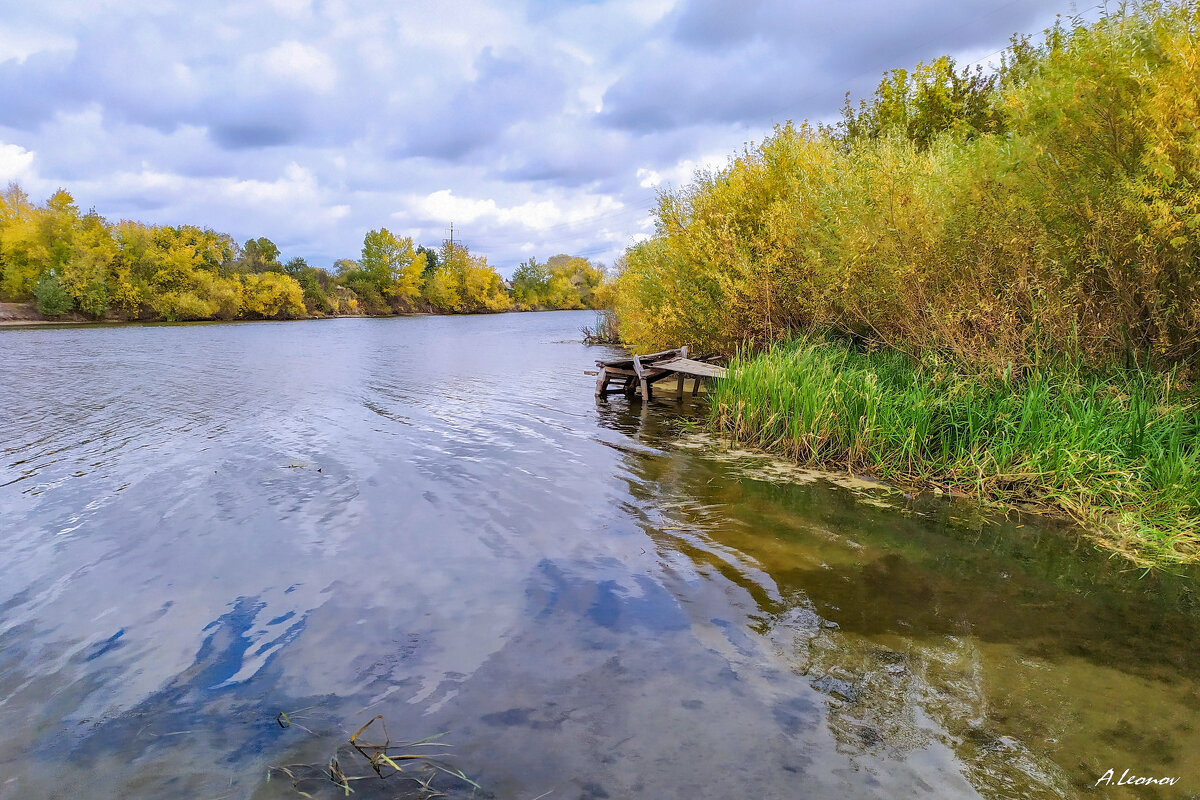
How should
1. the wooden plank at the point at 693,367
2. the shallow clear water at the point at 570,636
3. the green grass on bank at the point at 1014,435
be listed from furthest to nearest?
the wooden plank at the point at 693,367 → the green grass on bank at the point at 1014,435 → the shallow clear water at the point at 570,636

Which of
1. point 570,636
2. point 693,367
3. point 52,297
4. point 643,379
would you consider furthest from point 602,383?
point 52,297

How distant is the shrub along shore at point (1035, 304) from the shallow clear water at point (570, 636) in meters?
1.03

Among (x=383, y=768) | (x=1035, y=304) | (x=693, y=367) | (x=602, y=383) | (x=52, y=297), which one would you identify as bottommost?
(x=383, y=768)

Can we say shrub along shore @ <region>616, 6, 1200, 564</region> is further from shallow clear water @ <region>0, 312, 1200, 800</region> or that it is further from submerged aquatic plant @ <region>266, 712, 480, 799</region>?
submerged aquatic plant @ <region>266, 712, 480, 799</region>

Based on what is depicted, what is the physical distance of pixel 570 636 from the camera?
4957 millimetres

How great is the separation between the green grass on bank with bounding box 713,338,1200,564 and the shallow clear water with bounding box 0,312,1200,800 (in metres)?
0.75

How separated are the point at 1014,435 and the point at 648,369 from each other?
9.39 meters

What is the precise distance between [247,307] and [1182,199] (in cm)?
7459

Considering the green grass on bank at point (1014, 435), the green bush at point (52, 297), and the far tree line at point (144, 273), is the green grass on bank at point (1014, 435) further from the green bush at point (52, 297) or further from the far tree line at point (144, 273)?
the green bush at point (52, 297)

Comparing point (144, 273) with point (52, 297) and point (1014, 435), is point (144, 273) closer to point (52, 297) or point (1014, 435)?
point (52, 297)

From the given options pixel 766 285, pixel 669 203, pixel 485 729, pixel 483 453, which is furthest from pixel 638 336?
pixel 485 729

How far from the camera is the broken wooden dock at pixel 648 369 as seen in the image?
50.7 ft

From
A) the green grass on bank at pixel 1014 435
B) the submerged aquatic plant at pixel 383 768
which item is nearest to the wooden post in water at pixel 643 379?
the green grass on bank at pixel 1014 435

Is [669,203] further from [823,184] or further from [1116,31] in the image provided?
[1116,31]
